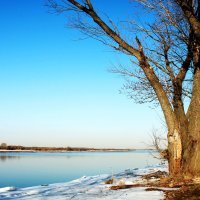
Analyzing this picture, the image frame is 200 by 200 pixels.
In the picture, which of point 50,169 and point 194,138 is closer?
point 194,138

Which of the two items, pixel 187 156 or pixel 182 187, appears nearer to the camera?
pixel 182 187

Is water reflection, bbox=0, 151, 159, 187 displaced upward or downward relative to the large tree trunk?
downward

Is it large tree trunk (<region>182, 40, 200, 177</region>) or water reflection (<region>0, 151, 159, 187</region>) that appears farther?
water reflection (<region>0, 151, 159, 187</region>)

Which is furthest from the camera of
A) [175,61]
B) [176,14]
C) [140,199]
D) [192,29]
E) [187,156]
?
[175,61]

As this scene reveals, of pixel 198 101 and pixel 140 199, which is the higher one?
pixel 198 101

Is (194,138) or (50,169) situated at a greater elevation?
(194,138)

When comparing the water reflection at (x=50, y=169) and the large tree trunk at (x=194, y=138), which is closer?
the large tree trunk at (x=194, y=138)

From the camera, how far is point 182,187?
6727mm

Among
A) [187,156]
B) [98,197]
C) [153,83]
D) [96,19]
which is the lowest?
[98,197]

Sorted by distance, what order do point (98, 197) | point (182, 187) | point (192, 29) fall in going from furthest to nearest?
point (192, 29), point (182, 187), point (98, 197)

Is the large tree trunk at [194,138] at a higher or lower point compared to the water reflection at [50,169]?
higher

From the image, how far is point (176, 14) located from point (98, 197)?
5.66 meters

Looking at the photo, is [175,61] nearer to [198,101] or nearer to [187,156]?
[198,101]

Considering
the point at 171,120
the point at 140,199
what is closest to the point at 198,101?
the point at 171,120
